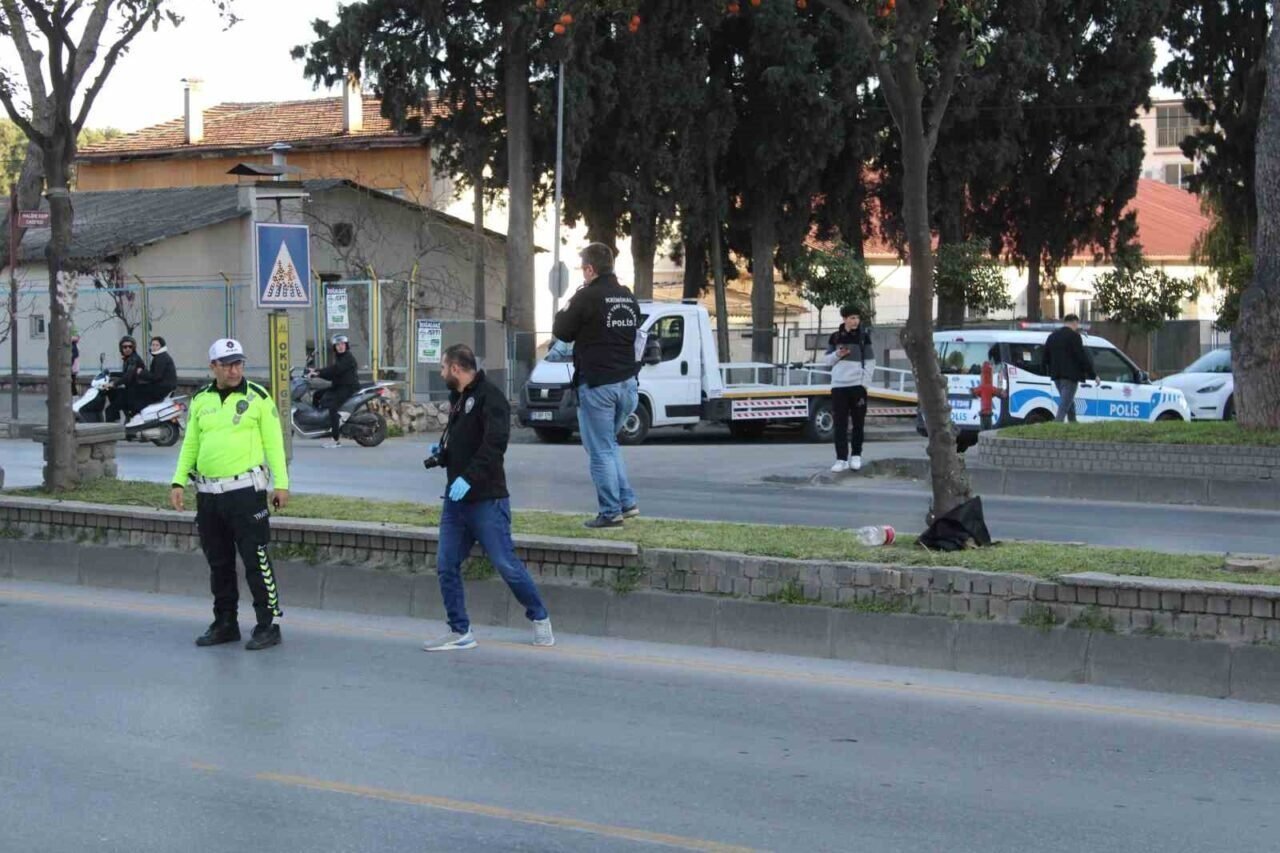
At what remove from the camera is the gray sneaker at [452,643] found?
32.3 ft

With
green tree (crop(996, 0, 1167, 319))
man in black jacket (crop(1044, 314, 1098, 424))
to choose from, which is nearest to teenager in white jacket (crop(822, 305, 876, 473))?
man in black jacket (crop(1044, 314, 1098, 424))

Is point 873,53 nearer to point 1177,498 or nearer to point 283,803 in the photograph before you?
point 283,803

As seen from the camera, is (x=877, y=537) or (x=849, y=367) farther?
(x=849, y=367)

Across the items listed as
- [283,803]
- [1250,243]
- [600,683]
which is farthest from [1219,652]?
[1250,243]

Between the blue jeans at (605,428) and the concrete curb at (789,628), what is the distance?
925 mm

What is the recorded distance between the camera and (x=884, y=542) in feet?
34.1

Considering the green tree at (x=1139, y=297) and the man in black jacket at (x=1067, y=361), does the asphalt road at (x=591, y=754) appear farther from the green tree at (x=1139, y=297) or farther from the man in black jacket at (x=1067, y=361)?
the green tree at (x=1139, y=297)

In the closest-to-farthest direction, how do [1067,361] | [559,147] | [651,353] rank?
[1067,361] → [651,353] → [559,147]

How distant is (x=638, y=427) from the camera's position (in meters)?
25.3

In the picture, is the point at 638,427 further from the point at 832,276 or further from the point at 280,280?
the point at 832,276

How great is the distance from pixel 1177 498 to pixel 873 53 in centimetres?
798

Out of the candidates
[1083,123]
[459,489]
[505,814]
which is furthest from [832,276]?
[505,814]

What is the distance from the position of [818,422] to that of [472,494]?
57.4ft

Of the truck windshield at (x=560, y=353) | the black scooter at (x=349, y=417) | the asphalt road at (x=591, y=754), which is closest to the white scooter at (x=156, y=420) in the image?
the black scooter at (x=349, y=417)
